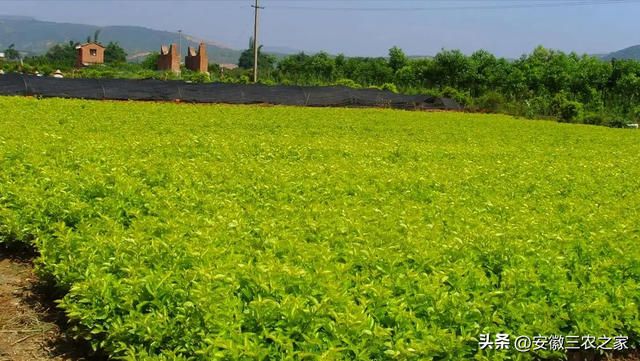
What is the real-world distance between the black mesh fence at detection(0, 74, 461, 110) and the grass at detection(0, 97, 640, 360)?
571 inches

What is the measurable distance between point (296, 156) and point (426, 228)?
14.4 ft

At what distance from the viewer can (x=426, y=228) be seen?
4512 mm

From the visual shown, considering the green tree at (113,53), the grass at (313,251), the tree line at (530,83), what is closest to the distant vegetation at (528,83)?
the tree line at (530,83)

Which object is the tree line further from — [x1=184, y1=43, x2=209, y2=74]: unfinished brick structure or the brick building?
the brick building

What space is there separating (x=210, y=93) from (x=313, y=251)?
21140 mm

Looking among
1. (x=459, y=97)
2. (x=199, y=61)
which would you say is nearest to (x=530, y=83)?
(x=459, y=97)

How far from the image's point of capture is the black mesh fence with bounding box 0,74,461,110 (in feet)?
69.2

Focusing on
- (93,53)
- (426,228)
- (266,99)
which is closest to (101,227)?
(426,228)

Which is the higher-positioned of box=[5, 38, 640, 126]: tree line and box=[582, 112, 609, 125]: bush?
box=[5, 38, 640, 126]: tree line

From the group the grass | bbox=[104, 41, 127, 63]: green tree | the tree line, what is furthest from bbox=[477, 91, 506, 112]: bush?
bbox=[104, 41, 127, 63]: green tree

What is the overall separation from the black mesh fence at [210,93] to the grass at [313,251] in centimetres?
1451

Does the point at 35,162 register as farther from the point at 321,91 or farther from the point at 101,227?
the point at 321,91

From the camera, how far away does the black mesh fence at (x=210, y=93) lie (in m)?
21.1

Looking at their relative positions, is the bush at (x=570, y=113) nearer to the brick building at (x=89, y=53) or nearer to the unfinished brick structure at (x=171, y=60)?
the unfinished brick structure at (x=171, y=60)
